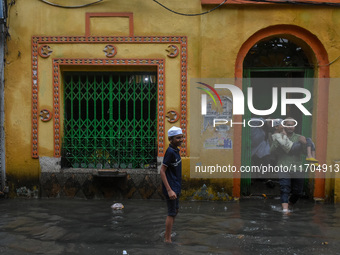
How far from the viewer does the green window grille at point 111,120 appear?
7629 millimetres

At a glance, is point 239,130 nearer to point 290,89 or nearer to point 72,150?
point 290,89

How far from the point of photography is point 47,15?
7395 mm

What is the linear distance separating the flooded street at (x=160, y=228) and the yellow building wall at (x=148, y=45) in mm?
881

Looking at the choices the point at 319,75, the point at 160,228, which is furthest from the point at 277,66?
the point at 160,228

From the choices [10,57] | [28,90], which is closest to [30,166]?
[28,90]

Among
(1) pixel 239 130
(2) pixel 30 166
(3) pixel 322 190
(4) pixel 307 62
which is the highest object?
(4) pixel 307 62

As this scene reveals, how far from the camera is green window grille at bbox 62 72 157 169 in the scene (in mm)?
7629

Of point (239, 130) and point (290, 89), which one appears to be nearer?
point (239, 130)

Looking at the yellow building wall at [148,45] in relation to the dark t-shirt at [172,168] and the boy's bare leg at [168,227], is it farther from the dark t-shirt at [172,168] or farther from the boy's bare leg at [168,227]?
the dark t-shirt at [172,168]

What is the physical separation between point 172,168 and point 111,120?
339 cm

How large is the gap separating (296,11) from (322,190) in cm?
355

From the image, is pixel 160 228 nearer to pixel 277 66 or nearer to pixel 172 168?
pixel 172 168

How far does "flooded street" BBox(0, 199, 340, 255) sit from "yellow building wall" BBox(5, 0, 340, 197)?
2.89ft

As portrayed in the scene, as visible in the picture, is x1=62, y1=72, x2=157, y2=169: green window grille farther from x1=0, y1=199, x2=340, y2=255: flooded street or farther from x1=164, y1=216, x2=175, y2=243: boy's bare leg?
x1=164, y1=216, x2=175, y2=243: boy's bare leg
